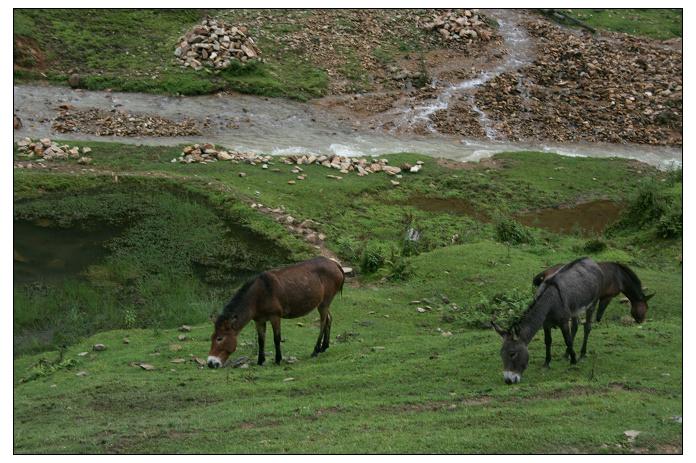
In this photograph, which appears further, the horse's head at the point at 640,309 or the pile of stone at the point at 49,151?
the pile of stone at the point at 49,151

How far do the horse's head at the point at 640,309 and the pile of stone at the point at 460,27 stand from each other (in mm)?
36513

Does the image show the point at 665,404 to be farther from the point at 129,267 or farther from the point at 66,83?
the point at 66,83

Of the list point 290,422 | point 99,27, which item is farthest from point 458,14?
point 290,422

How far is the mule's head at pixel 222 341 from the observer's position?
557 inches

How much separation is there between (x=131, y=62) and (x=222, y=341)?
3396 cm

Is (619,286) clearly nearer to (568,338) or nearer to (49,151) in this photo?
(568,338)

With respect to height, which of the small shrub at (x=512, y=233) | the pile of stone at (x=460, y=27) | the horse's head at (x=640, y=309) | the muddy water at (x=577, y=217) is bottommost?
the muddy water at (x=577, y=217)

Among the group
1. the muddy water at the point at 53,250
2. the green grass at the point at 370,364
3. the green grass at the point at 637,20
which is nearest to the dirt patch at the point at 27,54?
the green grass at the point at 370,364

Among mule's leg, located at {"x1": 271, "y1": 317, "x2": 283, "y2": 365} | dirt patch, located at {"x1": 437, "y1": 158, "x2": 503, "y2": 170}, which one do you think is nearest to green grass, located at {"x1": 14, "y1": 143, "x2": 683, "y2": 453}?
mule's leg, located at {"x1": 271, "y1": 317, "x2": 283, "y2": 365}

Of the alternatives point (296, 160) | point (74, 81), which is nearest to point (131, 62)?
point (74, 81)

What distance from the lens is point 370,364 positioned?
14602mm

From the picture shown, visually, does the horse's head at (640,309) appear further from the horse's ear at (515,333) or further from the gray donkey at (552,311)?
the horse's ear at (515,333)

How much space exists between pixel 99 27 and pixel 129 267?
30.0m

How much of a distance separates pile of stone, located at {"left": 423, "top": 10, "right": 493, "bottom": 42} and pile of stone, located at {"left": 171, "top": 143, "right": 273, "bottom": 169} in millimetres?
21714
